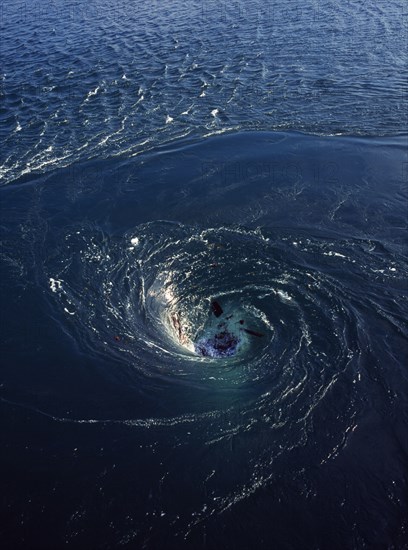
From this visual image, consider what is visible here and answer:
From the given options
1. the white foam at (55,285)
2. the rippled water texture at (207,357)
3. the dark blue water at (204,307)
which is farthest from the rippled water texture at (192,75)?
the white foam at (55,285)

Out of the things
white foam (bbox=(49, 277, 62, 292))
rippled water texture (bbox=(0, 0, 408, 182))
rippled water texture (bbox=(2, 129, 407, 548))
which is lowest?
rippled water texture (bbox=(2, 129, 407, 548))

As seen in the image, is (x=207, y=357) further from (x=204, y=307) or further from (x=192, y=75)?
(x=192, y=75)

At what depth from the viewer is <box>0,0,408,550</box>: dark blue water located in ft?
44.8

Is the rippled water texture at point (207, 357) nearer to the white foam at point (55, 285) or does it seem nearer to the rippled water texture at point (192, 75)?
the white foam at point (55, 285)

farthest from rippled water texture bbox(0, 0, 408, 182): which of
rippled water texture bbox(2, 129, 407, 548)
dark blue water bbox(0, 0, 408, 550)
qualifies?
rippled water texture bbox(2, 129, 407, 548)

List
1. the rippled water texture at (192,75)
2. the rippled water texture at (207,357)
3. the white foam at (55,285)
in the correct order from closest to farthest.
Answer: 1. the rippled water texture at (207,357)
2. the white foam at (55,285)
3. the rippled water texture at (192,75)

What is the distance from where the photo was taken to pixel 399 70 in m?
37.7

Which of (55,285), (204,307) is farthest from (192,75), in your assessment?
(204,307)

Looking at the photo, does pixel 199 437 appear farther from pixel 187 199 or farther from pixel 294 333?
pixel 187 199

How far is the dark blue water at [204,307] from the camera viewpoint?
1364 centimetres

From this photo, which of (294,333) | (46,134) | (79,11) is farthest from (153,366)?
(79,11)

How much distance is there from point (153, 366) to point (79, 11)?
184 feet

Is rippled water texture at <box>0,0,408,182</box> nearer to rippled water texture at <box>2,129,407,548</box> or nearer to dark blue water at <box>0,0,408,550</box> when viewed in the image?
dark blue water at <box>0,0,408,550</box>

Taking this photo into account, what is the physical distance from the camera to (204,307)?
1978 cm
